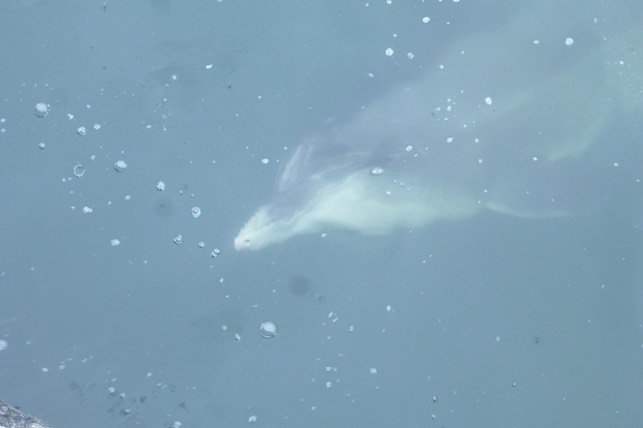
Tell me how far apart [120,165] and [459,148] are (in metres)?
2.11

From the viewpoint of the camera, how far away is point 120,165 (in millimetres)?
4910

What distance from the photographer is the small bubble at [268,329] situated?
191 inches

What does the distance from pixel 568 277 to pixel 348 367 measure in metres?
1.51

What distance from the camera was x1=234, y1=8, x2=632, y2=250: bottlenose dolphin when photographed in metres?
5.13

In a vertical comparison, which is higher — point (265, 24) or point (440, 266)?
point (265, 24)

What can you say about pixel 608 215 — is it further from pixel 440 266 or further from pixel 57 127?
pixel 57 127

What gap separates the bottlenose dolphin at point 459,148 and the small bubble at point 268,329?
512 millimetres

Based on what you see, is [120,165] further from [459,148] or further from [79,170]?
[459,148]

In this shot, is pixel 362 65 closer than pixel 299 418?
No

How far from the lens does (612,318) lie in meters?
5.11

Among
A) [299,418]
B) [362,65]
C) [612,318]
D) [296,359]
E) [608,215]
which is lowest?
[299,418]

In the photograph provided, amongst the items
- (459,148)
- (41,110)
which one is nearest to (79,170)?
(41,110)

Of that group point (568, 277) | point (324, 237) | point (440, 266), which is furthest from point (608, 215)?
point (324, 237)

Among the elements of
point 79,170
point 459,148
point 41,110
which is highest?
point 459,148
